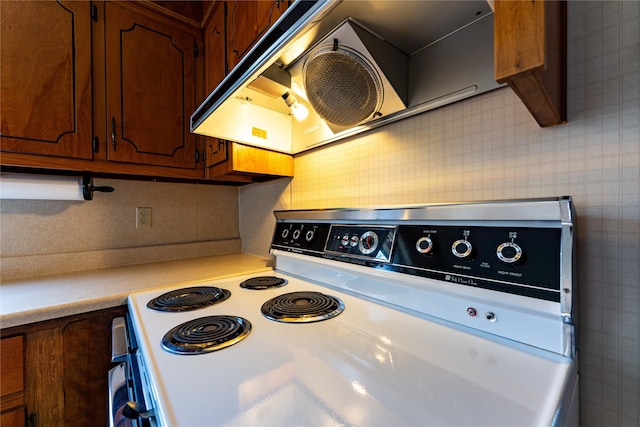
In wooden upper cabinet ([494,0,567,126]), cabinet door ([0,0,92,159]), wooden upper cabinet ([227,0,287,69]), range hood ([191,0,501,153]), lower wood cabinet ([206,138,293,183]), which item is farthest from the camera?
lower wood cabinet ([206,138,293,183])

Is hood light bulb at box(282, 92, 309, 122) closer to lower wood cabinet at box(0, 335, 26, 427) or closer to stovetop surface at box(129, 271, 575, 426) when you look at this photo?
stovetop surface at box(129, 271, 575, 426)

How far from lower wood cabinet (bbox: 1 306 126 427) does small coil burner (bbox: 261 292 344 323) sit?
0.59 meters

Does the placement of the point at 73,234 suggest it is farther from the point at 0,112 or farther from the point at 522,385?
the point at 522,385

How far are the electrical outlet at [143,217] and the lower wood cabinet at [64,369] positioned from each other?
73 cm

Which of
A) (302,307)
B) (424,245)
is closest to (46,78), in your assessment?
(302,307)

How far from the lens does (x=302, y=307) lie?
2.26ft

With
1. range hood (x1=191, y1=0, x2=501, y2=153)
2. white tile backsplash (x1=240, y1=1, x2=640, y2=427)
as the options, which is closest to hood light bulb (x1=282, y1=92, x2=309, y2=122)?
range hood (x1=191, y1=0, x2=501, y2=153)

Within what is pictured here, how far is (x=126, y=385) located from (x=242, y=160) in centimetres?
85

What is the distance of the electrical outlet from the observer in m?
1.49

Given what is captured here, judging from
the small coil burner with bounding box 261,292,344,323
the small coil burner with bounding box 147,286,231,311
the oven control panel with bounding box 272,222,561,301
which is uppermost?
the oven control panel with bounding box 272,222,561,301

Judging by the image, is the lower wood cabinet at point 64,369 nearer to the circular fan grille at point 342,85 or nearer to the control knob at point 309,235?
the control knob at point 309,235

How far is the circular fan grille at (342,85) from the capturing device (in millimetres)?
708

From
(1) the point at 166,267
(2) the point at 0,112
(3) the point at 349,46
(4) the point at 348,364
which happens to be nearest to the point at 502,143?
(3) the point at 349,46

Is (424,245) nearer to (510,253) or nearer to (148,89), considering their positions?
(510,253)
